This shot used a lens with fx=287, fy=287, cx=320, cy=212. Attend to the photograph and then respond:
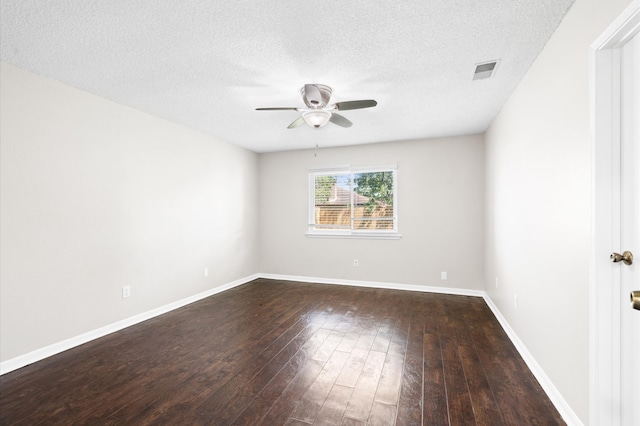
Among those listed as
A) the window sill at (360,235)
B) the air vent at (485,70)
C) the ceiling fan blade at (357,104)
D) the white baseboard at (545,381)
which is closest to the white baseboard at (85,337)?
the window sill at (360,235)

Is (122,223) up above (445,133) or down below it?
below

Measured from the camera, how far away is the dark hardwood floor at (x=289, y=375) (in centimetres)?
174

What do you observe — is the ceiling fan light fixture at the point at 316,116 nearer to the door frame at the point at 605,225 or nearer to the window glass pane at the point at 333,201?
the door frame at the point at 605,225

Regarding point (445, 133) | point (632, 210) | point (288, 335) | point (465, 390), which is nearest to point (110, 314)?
point (288, 335)

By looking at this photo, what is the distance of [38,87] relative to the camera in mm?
2441

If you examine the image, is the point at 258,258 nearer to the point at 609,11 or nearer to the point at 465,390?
the point at 465,390

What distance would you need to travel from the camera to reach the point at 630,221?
131 centimetres

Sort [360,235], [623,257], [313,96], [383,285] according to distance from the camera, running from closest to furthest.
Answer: [623,257], [313,96], [383,285], [360,235]

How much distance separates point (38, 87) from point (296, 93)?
7.21 ft

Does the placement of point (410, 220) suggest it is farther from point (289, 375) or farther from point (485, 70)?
point (289, 375)

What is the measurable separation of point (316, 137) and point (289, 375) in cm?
331

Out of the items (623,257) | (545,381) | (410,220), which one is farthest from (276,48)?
(410,220)

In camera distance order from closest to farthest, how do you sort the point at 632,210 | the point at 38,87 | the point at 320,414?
1. the point at 632,210
2. the point at 320,414
3. the point at 38,87

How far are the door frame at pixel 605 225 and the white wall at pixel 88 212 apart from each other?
3853 millimetres
